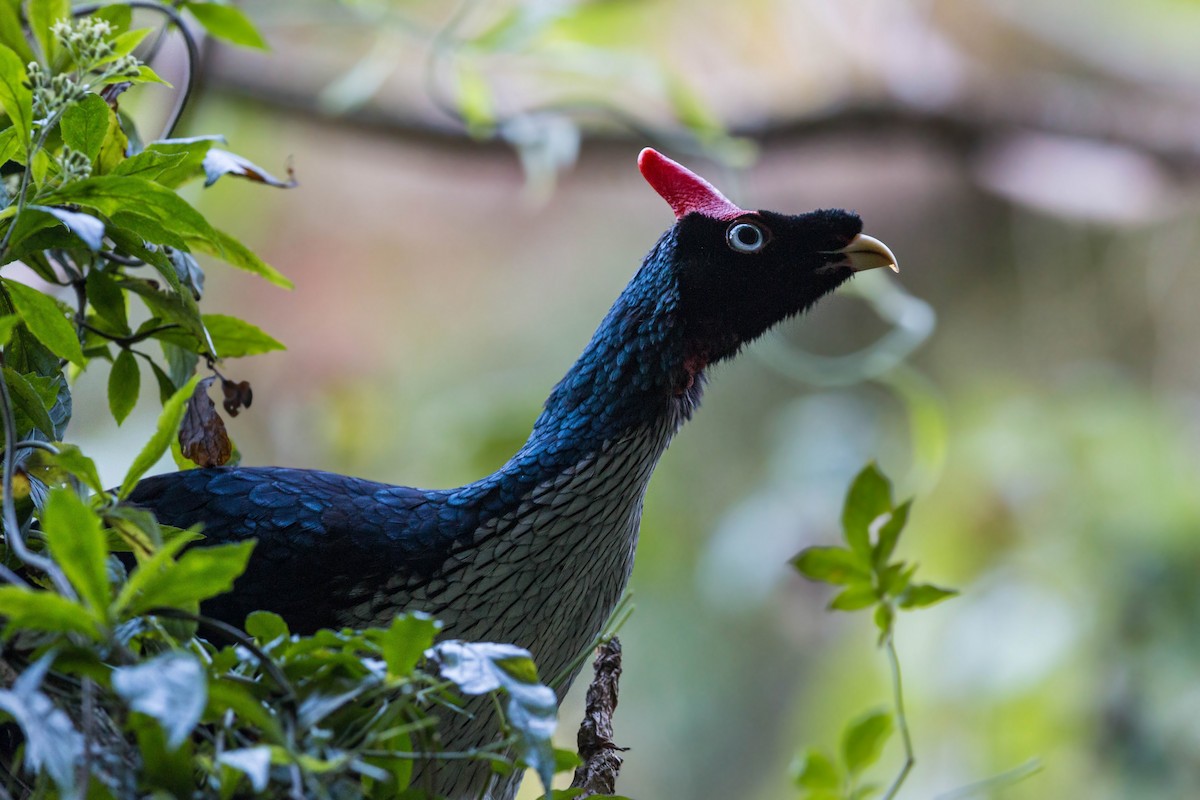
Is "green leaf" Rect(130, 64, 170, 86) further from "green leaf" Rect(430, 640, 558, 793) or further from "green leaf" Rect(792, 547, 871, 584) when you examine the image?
"green leaf" Rect(792, 547, 871, 584)

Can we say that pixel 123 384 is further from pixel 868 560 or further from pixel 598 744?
pixel 868 560

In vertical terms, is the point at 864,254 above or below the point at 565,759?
above

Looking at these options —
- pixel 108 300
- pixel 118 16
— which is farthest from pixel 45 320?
pixel 118 16

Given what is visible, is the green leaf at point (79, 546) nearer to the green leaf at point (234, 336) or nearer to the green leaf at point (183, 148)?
the green leaf at point (183, 148)

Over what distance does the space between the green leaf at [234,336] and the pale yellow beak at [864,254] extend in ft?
2.02

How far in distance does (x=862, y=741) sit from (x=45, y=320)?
847 mm

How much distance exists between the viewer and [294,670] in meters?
0.75

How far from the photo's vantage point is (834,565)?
1.18 meters

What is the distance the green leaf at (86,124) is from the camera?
0.89 m

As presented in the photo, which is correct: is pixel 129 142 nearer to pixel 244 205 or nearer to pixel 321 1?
pixel 321 1

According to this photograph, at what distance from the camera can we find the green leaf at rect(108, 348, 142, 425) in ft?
3.71

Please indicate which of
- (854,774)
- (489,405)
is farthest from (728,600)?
(854,774)

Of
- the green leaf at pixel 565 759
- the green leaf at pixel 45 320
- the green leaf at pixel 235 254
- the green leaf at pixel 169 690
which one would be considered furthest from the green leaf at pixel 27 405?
the green leaf at pixel 565 759

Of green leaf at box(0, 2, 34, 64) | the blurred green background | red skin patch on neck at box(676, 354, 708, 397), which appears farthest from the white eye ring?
green leaf at box(0, 2, 34, 64)
